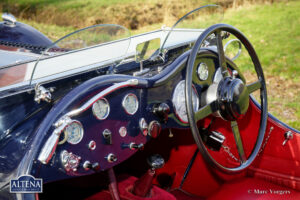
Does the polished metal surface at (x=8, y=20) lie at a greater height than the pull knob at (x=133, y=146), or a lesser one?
→ greater

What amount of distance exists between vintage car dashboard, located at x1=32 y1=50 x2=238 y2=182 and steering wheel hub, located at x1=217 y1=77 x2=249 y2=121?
5.7 inches

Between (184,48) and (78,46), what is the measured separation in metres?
0.73

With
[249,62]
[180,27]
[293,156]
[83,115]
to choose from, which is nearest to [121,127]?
[83,115]

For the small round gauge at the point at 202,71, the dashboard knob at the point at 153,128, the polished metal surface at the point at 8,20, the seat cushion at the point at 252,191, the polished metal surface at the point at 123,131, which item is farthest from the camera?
the polished metal surface at the point at 8,20

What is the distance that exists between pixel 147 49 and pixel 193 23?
14.8 inches

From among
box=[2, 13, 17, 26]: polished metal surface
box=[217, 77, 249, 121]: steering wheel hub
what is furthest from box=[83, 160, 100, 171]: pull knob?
box=[2, 13, 17, 26]: polished metal surface

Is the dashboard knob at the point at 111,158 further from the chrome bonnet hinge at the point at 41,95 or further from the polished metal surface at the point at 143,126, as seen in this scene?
the chrome bonnet hinge at the point at 41,95

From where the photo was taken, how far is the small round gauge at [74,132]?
150 centimetres

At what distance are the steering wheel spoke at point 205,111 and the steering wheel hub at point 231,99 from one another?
4 cm

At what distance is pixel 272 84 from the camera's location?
5781 millimetres

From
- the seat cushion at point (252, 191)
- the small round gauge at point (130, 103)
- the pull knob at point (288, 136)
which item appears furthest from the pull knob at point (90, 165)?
the pull knob at point (288, 136)

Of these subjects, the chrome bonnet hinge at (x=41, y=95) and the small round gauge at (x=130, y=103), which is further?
the small round gauge at (x=130, y=103)

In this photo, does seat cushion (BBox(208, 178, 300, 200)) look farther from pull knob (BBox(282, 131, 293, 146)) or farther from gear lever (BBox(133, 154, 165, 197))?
gear lever (BBox(133, 154, 165, 197))

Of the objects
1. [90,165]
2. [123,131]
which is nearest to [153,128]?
[123,131]
